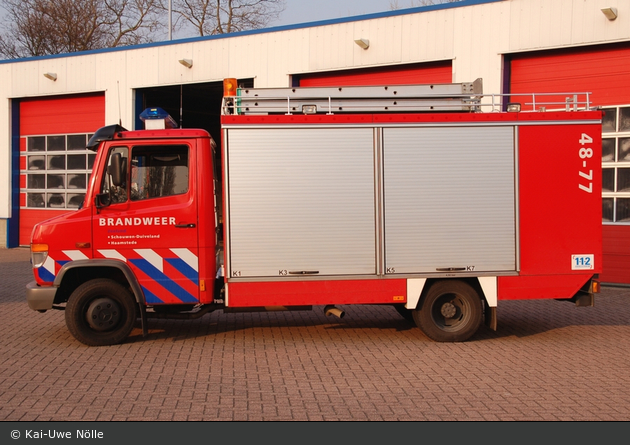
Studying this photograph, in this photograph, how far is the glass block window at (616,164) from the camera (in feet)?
41.6

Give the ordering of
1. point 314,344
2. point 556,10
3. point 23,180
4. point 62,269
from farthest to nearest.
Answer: point 23,180 → point 556,10 → point 314,344 → point 62,269

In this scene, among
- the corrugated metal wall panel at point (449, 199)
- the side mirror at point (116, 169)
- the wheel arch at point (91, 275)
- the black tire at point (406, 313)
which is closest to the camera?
the side mirror at point (116, 169)

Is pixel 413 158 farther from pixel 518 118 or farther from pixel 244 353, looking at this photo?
pixel 244 353

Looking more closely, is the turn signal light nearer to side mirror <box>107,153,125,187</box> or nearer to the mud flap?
side mirror <box>107,153,125,187</box>

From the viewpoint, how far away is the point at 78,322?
299 inches

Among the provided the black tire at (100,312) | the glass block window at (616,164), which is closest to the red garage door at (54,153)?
the black tire at (100,312)

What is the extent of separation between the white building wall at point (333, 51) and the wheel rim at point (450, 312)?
23.5 feet

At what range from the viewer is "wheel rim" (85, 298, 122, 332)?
7.62m

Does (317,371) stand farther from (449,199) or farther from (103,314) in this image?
(103,314)

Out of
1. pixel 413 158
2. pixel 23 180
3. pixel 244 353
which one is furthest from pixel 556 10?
pixel 23 180

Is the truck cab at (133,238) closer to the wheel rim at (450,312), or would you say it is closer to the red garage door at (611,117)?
the wheel rim at (450,312)

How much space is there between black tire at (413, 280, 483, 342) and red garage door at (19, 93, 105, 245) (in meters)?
14.1

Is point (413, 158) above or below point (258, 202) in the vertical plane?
above

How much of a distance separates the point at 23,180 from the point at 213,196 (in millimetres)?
15017
